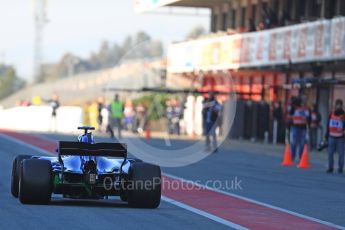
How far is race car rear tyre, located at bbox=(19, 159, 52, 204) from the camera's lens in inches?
535

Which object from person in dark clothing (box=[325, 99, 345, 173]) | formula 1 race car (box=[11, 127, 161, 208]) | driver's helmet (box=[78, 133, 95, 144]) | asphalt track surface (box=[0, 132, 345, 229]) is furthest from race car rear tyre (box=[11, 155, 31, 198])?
person in dark clothing (box=[325, 99, 345, 173])

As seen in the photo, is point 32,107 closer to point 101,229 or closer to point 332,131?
point 332,131

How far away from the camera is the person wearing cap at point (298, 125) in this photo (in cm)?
2947

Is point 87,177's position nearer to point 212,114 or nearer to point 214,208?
point 214,208

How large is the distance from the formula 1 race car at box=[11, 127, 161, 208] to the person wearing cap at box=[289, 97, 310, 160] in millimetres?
15506

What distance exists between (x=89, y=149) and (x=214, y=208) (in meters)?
1.91

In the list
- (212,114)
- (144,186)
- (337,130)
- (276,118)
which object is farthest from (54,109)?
(144,186)

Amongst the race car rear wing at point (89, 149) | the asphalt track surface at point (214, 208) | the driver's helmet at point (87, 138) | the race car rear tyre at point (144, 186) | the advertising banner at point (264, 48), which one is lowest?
the asphalt track surface at point (214, 208)

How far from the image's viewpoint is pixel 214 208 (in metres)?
15.0

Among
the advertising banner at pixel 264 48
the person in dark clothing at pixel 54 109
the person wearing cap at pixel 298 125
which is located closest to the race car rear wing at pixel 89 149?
the person wearing cap at pixel 298 125

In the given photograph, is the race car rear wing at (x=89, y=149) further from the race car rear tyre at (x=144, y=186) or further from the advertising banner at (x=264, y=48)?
the advertising banner at (x=264, y=48)

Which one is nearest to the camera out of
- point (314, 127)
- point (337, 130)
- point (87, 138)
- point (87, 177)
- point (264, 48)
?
point (87, 177)

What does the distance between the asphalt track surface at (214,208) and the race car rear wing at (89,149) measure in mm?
651

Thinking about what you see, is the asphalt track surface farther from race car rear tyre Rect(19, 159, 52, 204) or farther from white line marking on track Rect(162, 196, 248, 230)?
race car rear tyre Rect(19, 159, 52, 204)
